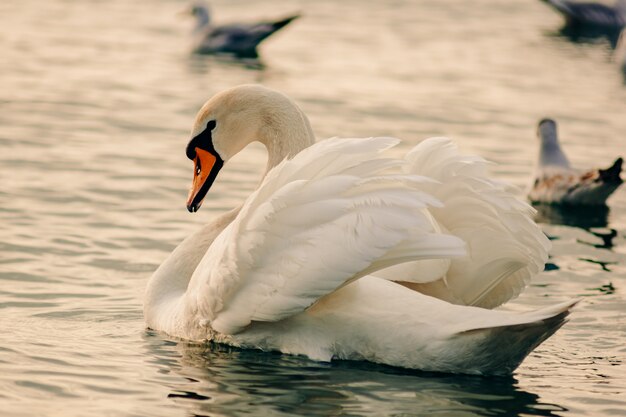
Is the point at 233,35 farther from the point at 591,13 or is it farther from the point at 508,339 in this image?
the point at 508,339

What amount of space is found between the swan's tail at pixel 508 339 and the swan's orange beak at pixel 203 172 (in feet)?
7.39

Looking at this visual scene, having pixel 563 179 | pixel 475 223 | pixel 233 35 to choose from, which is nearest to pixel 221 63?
pixel 233 35

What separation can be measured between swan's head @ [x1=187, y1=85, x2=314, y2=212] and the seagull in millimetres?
19819


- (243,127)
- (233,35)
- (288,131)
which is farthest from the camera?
(233,35)

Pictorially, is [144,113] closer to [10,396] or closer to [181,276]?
[181,276]

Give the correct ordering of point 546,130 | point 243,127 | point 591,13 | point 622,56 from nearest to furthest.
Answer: point 243,127, point 546,130, point 622,56, point 591,13

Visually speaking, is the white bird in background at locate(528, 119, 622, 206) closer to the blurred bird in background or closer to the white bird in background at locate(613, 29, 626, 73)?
the white bird in background at locate(613, 29, 626, 73)

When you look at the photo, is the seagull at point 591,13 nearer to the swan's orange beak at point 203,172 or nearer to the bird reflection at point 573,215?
the bird reflection at point 573,215

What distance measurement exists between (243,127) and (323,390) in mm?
2138

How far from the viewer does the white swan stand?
6957 mm

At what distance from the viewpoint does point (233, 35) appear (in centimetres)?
2248

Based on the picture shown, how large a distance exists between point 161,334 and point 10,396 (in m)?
1.52

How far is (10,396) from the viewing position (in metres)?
6.90

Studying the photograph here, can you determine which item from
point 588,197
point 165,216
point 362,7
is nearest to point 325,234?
point 165,216
